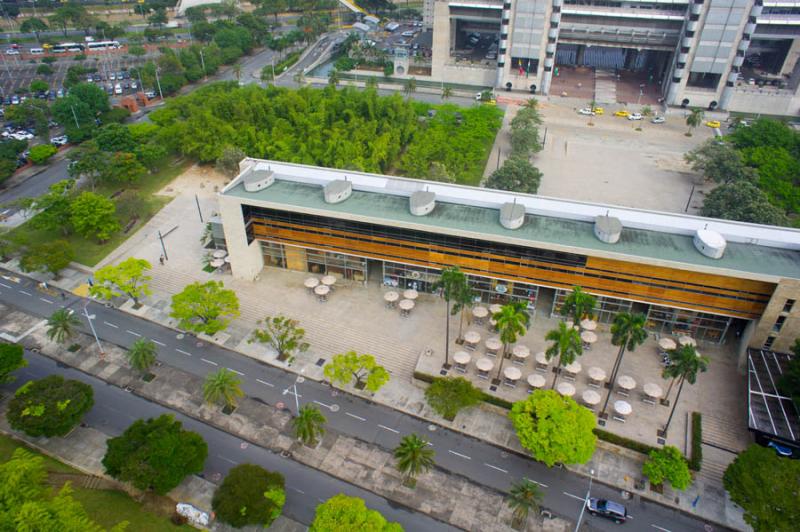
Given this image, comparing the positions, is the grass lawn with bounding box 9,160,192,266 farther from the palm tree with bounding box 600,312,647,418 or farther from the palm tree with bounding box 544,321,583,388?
the palm tree with bounding box 600,312,647,418

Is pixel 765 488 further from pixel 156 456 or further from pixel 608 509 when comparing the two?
pixel 156 456

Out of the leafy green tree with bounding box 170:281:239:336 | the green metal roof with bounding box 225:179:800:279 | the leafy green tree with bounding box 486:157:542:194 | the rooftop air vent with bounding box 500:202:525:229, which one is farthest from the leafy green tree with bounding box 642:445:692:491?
the leafy green tree with bounding box 170:281:239:336

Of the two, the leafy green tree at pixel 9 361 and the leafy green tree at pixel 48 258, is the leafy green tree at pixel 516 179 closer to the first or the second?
the leafy green tree at pixel 48 258

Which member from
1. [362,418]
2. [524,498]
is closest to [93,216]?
[362,418]

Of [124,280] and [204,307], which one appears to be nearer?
[204,307]

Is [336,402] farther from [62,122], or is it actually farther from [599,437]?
[62,122]

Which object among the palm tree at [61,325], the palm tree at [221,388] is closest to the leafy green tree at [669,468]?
the palm tree at [221,388]
